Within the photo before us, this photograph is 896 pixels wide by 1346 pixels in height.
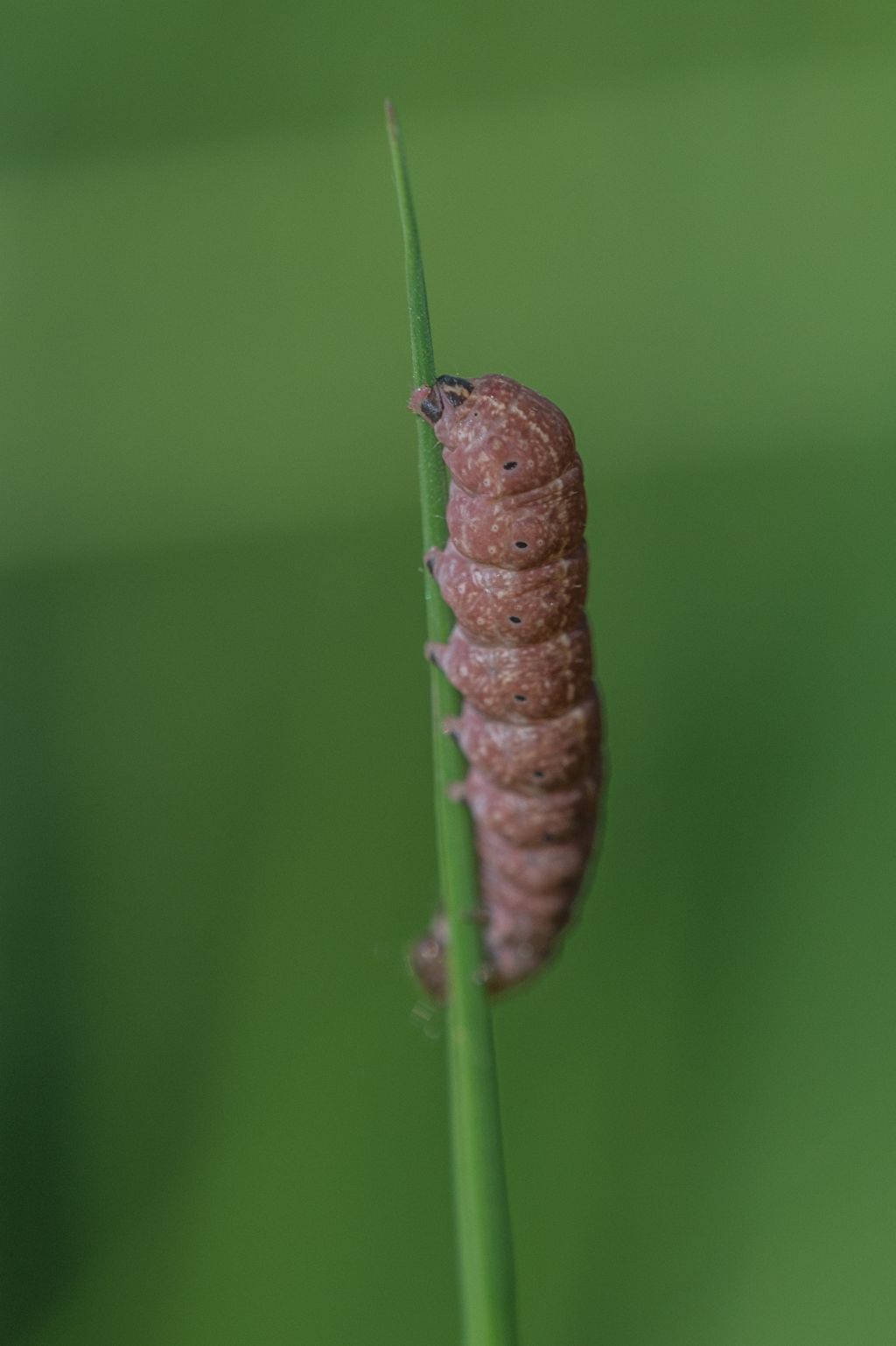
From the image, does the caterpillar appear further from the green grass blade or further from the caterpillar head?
the green grass blade

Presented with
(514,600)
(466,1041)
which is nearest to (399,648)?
(514,600)

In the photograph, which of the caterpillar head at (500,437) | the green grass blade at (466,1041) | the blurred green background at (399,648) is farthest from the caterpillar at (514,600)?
the blurred green background at (399,648)

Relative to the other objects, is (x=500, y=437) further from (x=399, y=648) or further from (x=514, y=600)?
(x=399, y=648)

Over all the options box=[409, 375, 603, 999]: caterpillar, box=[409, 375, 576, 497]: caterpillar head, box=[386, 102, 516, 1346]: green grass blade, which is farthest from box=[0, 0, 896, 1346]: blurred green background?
box=[409, 375, 576, 497]: caterpillar head

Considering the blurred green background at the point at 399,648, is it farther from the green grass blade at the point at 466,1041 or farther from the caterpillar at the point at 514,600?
the green grass blade at the point at 466,1041

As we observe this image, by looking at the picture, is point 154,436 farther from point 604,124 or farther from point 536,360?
point 604,124
